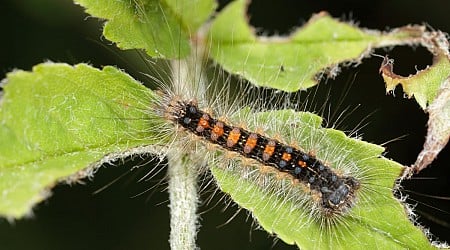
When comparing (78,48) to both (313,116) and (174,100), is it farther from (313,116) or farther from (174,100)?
(313,116)

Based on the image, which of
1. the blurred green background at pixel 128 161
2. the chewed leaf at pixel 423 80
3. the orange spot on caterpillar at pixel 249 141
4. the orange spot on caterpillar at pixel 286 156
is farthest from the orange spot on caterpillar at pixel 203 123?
the blurred green background at pixel 128 161

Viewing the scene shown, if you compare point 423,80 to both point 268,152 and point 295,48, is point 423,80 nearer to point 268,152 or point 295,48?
point 295,48

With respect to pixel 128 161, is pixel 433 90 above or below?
above

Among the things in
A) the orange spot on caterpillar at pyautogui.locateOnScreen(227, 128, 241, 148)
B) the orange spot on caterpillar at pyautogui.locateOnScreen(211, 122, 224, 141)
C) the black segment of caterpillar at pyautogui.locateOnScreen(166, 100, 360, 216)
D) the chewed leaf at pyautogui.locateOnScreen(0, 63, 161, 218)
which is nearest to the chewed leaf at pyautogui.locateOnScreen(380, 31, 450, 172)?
the black segment of caterpillar at pyautogui.locateOnScreen(166, 100, 360, 216)

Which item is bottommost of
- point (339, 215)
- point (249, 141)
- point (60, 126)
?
point (339, 215)

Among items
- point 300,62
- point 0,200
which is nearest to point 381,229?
point 300,62

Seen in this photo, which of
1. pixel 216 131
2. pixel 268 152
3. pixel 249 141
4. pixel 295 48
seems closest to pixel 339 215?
pixel 268 152
